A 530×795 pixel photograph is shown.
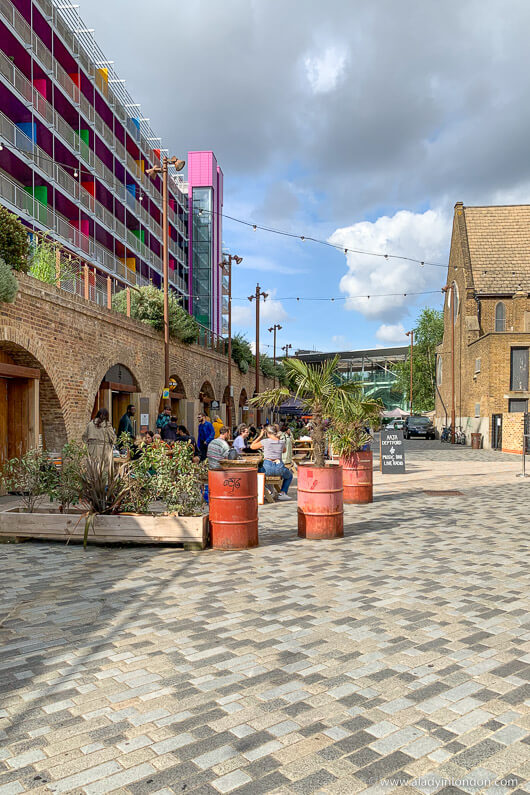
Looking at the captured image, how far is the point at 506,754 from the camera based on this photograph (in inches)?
112

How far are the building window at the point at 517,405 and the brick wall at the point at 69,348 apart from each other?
25.5 m

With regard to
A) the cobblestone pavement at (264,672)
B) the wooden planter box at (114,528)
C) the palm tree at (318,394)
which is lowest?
the cobblestone pavement at (264,672)

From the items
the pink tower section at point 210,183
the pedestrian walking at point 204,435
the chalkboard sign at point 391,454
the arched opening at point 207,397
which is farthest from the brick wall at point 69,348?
the pink tower section at point 210,183

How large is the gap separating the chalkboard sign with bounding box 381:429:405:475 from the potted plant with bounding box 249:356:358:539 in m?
7.85

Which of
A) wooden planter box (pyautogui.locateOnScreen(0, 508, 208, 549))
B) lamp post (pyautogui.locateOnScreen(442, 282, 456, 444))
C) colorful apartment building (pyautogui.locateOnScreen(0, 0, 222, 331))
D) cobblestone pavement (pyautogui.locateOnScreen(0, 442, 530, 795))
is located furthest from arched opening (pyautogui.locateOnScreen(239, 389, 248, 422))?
cobblestone pavement (pyautogui.locateOnScreen(0, 442, 530, 795))

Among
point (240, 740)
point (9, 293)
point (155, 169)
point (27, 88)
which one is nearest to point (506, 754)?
point (240, 740)

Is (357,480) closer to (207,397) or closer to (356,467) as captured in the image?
(356,467)

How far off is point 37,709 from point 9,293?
8723 mm

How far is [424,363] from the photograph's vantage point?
67.1 meters

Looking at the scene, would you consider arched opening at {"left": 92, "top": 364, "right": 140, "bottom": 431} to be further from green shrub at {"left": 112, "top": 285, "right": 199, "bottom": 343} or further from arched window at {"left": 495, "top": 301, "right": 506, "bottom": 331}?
arched window at {"left": 495, "top": 301, "right": 506, "bottom": 331}

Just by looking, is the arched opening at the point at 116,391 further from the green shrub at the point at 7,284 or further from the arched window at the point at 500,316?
the arched window at the point at 500,316

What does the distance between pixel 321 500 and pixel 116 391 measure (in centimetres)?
1092

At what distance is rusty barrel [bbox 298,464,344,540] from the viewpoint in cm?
793

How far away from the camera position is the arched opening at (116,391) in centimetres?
1623
